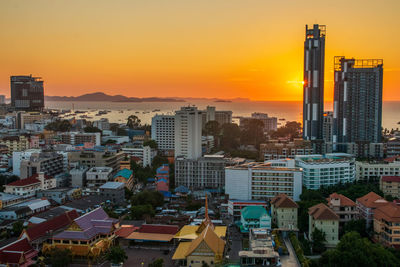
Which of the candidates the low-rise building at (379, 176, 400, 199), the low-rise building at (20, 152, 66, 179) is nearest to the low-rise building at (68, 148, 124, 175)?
the low-rise building at (20, 152, 66, 179)

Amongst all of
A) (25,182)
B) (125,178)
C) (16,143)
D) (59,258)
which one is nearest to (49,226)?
(59,258)

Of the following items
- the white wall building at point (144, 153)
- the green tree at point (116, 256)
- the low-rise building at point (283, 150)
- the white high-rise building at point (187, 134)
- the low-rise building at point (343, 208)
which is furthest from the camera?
the white wall building at point (144, 153)

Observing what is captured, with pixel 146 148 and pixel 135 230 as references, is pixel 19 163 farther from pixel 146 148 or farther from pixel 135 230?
pixel 135 230

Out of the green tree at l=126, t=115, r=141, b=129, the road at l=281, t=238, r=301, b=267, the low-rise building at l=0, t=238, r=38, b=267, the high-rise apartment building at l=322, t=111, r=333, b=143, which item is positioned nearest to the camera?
the low-rise building at l=0, t=238, r=38, b=267

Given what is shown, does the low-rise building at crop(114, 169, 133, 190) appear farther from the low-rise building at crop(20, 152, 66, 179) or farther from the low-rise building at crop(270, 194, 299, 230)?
the low-rise building at crop(270, 194, 299, 230)

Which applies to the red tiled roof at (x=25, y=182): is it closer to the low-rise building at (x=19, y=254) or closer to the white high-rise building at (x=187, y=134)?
the low-rise building at (x=19, y=254)

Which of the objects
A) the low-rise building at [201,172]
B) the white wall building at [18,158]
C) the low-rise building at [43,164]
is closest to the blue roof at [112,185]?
the low-rise building at [201,172]

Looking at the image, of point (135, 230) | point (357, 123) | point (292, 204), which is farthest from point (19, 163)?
point (357, 123)
